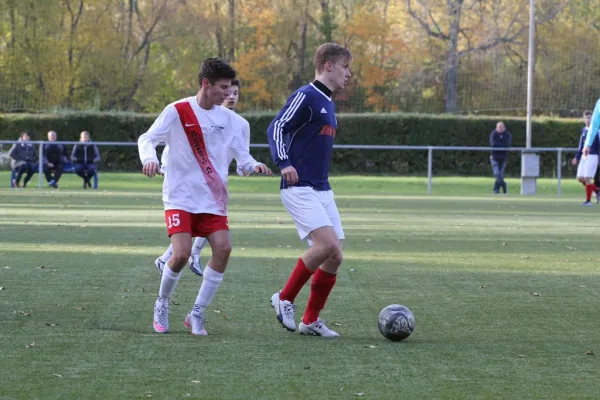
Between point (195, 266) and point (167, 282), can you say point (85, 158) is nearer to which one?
point (195, 266)

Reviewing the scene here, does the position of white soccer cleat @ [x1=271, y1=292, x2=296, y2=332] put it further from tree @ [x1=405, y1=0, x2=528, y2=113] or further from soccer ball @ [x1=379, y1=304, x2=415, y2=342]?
tree @ [x1=405, y1=0, x2=528, y2=113]

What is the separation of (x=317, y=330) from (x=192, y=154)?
4.51 feet

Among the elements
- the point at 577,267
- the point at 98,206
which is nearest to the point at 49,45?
the point at 98,206

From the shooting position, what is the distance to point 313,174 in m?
7.58

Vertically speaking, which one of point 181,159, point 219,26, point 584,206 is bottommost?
point 584,206

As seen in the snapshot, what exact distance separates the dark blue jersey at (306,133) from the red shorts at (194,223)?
1.59ft

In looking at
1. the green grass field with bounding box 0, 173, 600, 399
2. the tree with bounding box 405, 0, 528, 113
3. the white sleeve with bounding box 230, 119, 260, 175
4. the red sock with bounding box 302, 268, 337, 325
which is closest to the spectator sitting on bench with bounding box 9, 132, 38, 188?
the green grass field with bounding box 0, 173, 600, 399

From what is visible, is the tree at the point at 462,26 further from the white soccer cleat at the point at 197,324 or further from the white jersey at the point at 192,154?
the white soccer cleat at the point at 197,324

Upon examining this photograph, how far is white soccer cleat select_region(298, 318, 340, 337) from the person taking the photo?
746 centimetres

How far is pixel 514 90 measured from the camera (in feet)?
144

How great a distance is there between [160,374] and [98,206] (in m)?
17.0

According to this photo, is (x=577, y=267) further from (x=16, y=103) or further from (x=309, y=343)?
(x=16, y=103)

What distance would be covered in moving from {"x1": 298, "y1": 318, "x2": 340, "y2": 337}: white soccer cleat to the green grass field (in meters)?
0.10

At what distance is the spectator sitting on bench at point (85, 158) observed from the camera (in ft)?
97.9
